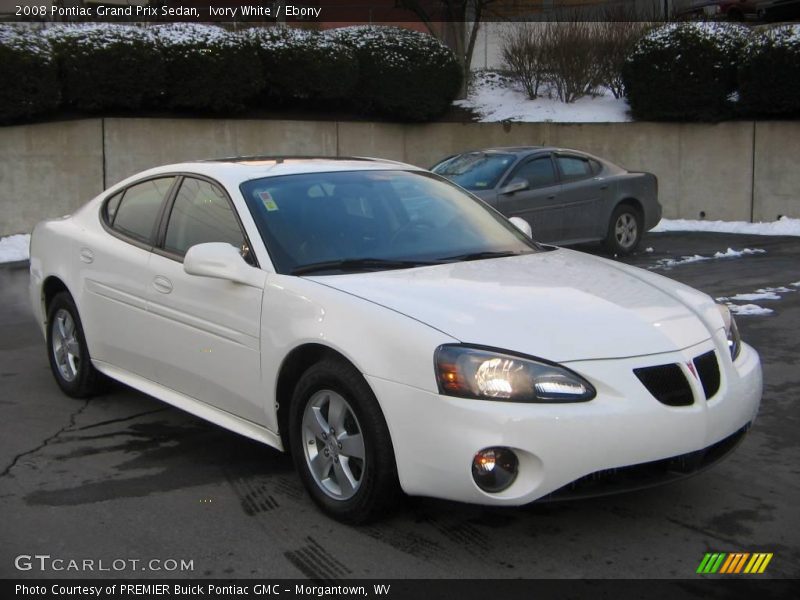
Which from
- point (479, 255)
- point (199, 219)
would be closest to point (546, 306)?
point (479, 255)

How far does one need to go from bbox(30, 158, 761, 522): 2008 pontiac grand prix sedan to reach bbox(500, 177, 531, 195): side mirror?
5859 millimetres

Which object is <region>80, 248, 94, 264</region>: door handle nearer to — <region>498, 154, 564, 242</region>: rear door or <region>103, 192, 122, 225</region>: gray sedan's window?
<region>103, 192, 122, 225</region>: gray sedan's window

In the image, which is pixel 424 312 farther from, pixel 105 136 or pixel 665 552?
pixel 105 136

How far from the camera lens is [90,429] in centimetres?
559

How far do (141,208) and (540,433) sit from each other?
10.1ft

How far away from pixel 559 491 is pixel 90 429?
120 inches

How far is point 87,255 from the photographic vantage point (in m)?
5.84

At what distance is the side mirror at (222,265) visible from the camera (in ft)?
14.8

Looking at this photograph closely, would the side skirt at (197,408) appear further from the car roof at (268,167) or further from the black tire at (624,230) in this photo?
the black tire at (624,230)

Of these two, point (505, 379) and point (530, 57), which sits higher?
point (530, 57)

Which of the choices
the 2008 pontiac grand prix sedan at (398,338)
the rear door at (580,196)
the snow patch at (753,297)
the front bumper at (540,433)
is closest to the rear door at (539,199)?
the rear door at (580,196)

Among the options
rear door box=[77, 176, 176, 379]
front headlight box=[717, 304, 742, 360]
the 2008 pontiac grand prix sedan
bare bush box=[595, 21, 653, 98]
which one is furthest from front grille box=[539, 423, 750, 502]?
bare bush box=[595, 21, 653, 98]

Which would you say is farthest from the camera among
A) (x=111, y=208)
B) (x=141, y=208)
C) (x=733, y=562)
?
(x=111, y=208)

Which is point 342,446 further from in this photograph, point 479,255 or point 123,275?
point 123,275
